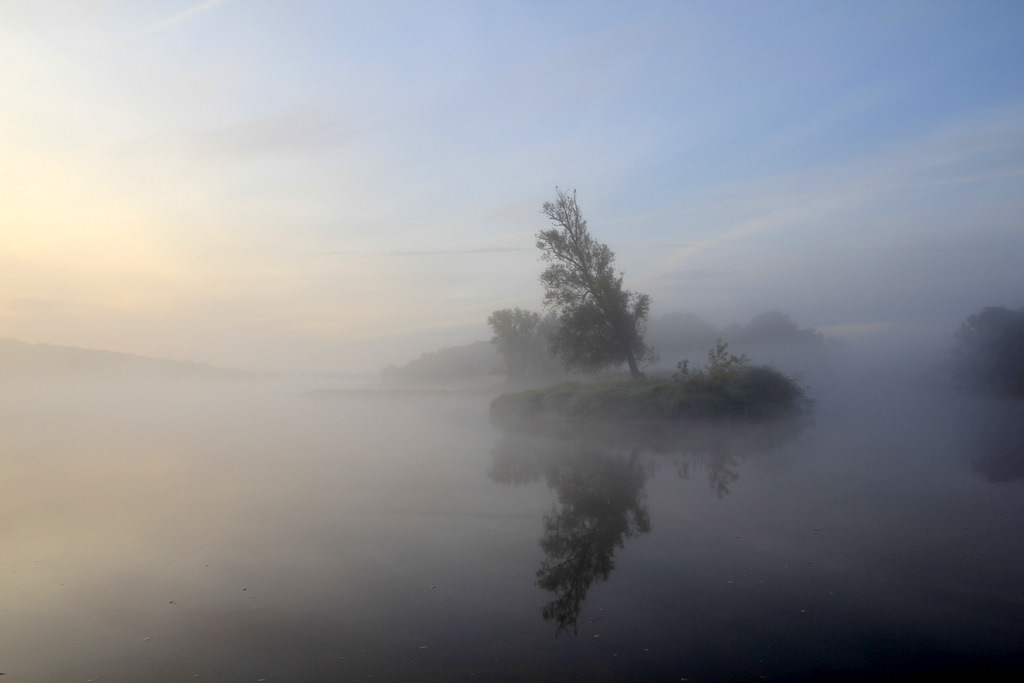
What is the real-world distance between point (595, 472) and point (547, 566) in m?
6.47

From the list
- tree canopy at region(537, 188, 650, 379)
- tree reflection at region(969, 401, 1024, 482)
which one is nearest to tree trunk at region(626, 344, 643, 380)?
tree canopy at region(537, 188, 650, 379)

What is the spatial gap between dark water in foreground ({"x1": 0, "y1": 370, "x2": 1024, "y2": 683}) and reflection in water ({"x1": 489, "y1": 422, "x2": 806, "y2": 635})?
87 millimetres

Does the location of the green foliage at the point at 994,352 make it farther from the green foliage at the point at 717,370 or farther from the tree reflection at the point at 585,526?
the tree reflection at the point at 585,526

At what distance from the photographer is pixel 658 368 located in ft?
108

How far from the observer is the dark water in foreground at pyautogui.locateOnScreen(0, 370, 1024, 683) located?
535 centimetres

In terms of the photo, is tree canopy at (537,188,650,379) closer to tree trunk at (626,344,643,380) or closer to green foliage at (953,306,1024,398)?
tree trunk at (626,344,643,380)

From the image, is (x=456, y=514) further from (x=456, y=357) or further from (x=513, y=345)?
(x=456, y=357)

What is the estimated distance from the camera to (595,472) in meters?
14.1

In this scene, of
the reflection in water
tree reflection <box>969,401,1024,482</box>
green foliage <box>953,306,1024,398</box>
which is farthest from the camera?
green foliage <box>953,306,1024,398</box>

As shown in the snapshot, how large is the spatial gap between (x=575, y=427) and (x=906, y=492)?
14.3 meters

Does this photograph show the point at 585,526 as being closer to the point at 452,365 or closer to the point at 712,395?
the point at 712,395

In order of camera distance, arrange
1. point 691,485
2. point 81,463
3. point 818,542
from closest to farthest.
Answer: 1. point 818,542
2. point 691,485
3. point 81,463

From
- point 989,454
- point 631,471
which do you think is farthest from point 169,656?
point 989,454

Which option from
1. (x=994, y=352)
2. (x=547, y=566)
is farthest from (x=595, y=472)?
(x=994, y=352)
